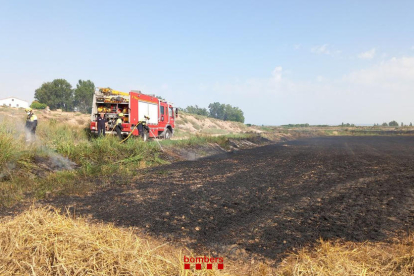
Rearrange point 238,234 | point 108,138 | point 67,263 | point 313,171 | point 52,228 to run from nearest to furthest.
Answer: point 67,263
point 52,228
point 238,234
point 313,171
point 108,138

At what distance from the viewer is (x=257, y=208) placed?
20.5 ft

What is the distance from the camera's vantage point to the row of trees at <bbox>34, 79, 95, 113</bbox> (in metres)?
73.8

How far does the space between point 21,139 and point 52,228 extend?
27.9 ft

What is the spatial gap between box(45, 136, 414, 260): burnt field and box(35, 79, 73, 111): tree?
75484mm

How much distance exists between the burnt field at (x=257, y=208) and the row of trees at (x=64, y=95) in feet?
238

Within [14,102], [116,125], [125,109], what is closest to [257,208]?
[116,125]

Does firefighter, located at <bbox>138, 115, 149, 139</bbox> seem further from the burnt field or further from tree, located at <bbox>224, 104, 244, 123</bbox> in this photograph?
tree, located at <bbox>224, 104, 244, 123</bbox>

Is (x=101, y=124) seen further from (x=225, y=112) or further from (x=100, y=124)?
(x=225, y=112)

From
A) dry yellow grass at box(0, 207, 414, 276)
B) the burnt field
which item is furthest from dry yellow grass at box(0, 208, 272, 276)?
the burnt field

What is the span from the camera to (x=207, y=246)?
4320 millimetres

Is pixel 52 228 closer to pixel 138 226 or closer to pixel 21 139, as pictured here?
pixel 138 226

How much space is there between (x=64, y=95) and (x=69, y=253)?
273ft

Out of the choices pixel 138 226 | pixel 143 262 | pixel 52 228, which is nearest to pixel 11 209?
pixel 138 226

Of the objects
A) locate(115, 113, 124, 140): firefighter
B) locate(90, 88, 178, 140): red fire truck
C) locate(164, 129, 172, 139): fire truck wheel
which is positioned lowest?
locate(164, 129, 172, 139): fire truck wheel
